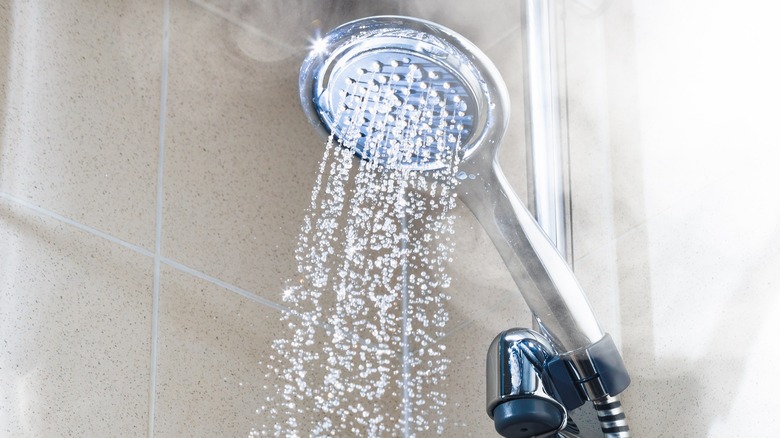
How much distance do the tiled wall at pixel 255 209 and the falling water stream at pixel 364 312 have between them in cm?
3

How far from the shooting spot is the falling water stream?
0.97m

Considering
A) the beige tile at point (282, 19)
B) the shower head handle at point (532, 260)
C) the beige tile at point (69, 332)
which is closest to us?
the shower head handle at point (532, 260)

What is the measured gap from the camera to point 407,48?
2.30 feet

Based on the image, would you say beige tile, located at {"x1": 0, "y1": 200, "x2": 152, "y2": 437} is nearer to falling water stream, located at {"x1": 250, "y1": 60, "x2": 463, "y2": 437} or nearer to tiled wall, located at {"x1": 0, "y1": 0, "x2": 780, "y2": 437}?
tiled wall, located at {"x1": 0, "y1": 0, "x2": 780, "y2": 437}

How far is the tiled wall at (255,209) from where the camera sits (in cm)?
73

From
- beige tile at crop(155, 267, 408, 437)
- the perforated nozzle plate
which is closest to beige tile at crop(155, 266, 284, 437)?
beige tile at crop(155, 267, 408, 437)

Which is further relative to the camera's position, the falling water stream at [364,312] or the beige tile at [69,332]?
the falling water stream at [364,312]

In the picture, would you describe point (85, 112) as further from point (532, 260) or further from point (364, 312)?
point (532, 260)

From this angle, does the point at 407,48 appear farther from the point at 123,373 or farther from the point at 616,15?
the point at 123,373

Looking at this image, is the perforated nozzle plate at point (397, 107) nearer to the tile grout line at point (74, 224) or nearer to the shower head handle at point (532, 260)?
the shower head handle at point (532, 260)

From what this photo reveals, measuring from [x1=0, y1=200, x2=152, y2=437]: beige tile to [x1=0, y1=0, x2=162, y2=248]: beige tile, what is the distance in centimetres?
3

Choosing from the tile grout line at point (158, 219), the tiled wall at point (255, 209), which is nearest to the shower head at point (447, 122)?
the tiled wall at point (255, 209)

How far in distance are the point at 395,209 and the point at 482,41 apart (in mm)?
222

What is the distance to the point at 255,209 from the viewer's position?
999 mm
